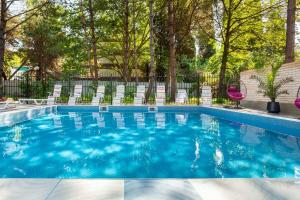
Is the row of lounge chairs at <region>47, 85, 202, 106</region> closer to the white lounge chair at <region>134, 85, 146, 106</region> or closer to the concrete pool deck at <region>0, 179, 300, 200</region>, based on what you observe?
the white lounge chair at <region>134, 85, 146, 106</region>

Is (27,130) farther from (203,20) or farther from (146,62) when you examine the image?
(146,62)

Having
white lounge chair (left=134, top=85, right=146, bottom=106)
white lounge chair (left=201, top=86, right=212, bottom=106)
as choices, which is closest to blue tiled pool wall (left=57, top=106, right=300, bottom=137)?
white lounge chair (left=201, top=86, right=212, bottom=106)

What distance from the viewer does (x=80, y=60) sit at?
65.1ft

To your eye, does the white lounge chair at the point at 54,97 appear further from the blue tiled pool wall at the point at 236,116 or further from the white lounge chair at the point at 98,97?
the white lounge chair at the point at 98,97

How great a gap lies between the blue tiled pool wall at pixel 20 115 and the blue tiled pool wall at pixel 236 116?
1562 millimetres

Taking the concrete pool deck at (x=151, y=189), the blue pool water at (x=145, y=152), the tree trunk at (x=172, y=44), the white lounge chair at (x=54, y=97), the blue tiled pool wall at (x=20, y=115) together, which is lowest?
the blue pool water at (x=145, y=152)

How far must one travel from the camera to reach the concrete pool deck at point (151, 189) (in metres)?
2.27

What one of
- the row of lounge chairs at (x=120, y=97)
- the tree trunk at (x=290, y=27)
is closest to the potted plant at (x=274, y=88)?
the tree trunk at (x=290, y=27)

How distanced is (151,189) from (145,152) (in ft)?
7.75

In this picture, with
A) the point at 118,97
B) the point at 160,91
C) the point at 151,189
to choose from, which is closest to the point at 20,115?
the point at 118,97

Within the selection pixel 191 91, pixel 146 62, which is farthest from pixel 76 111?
pixel 146 62

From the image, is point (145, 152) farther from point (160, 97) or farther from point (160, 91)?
point (160, 91)

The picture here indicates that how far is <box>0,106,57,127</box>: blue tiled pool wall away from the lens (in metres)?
7.82

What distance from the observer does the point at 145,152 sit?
479cm
